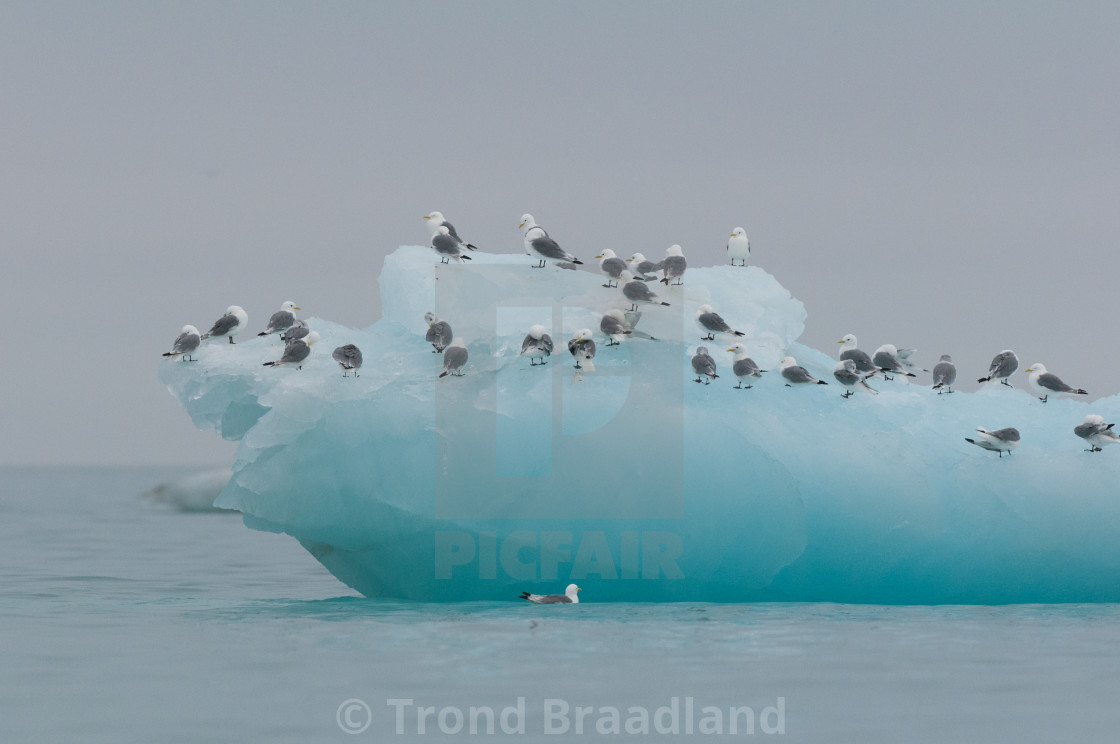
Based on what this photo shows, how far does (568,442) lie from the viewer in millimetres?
15953

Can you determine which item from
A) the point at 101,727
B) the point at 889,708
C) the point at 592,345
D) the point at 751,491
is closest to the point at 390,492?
the point at 592,345

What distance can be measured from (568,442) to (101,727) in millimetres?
7005

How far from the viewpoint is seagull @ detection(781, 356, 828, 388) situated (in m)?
16.9

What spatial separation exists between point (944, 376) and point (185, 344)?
10.6 m

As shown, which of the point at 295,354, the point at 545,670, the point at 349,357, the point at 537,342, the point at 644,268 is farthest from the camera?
the point at 644,268

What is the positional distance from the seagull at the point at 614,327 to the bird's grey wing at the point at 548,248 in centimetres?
150

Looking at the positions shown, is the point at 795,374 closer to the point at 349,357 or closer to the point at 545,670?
the point at 349,357

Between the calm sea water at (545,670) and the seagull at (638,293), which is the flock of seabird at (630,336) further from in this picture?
the calm sea water at (545,670)

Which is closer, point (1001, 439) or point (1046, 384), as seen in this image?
point (1001, 439)

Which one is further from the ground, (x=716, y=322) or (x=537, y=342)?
(x=716, y=322)

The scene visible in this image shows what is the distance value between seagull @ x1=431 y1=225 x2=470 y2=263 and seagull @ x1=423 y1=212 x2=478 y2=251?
198 millimetres

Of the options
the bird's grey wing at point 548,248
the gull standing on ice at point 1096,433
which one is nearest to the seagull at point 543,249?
the bird's grey wing at point 548,248

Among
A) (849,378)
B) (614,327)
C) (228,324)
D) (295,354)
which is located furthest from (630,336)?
(228,324)

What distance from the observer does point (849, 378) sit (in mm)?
17281
